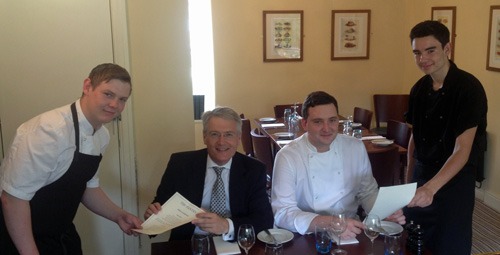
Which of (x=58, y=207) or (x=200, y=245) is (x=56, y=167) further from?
(x=200, y=245)

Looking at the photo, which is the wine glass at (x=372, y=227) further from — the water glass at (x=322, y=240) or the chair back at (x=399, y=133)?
the chair back at (x=399, y=133)

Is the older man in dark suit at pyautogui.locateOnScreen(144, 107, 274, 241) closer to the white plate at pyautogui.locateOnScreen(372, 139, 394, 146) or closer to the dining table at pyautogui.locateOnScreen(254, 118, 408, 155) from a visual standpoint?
the dining table at pyautogui.locateOnScreen(254, 118, 408, 155)

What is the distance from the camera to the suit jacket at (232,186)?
2105 millimetres

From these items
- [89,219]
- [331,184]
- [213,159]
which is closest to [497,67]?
[331,184]

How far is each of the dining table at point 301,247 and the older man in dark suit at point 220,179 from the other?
268 millimetres

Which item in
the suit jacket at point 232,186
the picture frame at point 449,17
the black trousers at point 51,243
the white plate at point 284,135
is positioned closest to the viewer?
the black trousers at point 51,243

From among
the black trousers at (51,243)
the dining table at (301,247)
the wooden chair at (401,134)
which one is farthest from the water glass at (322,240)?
the wooden chair at (401,134)

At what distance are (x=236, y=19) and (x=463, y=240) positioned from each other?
13.6 ft

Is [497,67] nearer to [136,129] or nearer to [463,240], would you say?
[463,240]

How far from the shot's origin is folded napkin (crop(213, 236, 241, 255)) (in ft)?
5.69

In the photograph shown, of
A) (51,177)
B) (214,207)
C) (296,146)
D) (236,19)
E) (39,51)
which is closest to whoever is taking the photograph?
(51,177)

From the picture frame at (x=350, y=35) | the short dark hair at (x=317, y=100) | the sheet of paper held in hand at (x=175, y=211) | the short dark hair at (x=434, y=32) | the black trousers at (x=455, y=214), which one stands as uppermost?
the picture frame at (x=350, y=35)

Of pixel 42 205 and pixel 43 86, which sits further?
pixel 43 86

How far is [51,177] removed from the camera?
1702 mm
